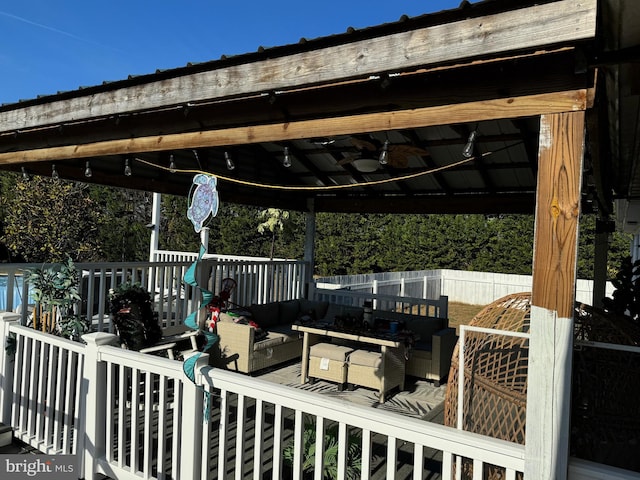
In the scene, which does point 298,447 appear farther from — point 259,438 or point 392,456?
point 392,456

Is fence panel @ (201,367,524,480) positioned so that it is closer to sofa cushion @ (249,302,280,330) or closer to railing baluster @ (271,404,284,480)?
railing baluster @ (271,404,284,480)

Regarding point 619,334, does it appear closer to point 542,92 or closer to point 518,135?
point 542,92

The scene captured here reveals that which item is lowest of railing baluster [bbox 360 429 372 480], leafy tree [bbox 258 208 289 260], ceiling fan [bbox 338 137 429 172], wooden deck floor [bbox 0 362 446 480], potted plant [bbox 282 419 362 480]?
wooden deck floor [bbox 0 362 446 480]

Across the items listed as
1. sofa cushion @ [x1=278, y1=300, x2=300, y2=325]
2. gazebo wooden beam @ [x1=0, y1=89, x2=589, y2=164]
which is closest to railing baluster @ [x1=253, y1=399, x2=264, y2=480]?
gazebo wooden beam @ [x1=0, y1=89, x2=589, y2=164]

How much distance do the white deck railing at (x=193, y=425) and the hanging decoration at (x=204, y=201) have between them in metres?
0.86

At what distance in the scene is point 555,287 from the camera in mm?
1945

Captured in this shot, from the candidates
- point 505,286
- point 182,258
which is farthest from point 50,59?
point 505,286

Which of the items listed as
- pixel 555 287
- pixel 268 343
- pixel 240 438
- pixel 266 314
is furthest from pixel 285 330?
pixel 555 287

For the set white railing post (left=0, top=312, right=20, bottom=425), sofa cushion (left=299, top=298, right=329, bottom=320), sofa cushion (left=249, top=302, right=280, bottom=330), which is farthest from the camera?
sofa cushion (left=299, top=298, right=329, bottom=320)

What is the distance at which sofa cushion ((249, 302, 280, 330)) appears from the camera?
242 inches

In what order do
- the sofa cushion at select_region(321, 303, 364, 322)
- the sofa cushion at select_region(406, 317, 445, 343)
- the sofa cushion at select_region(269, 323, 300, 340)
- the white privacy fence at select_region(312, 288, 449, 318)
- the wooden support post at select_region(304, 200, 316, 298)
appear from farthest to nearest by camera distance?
the wooden support post at select_region(304, 200, 316, 298), the white privacy fence at select_region(312, 288, 449, 318), the sofa cushion at select_region(321, 303, 364, 322), the sofa cushion at select_region(269, 323, 300, 340), the sofa cushion at select_region(406, 317, 445, 343)

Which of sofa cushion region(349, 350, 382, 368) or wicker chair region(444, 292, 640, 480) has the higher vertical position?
wicker chair region(444, 292, 640, 480)

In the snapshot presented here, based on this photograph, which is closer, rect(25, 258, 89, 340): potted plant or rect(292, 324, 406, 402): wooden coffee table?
rect(25, 258, 89, 340): potted plant

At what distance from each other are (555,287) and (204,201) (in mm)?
2024
